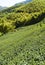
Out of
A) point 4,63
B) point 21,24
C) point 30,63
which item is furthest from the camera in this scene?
point 21,24

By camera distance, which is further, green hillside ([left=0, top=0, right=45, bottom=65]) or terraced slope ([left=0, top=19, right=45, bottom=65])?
green hillside ([left=0, top=0, right=45, bottom=65])

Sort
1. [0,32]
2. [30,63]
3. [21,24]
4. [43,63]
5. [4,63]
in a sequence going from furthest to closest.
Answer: [21,24] < [0,32] < [4,63] < [30,63] < [43,63]

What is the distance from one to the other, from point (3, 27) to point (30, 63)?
8947 cm

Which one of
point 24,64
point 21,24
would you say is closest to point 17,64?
point 24,64

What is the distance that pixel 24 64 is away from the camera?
24.3 metres

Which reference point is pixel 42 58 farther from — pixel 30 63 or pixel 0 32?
pixel 0 32

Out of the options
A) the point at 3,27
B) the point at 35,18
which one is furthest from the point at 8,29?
the point at 35,18

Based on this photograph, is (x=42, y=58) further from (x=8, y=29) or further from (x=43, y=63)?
(x=8, y=29)

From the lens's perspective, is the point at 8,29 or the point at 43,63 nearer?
the point at 43,63

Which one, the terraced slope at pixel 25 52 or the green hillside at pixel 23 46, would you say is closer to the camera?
the terraced slope at pixel 25 52

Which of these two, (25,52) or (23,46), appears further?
(23,46)

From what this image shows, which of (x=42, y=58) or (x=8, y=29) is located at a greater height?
(x=42, y=58)

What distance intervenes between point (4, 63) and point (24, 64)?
15.7 feet

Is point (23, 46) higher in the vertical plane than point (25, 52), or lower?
lower
